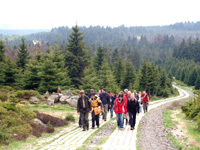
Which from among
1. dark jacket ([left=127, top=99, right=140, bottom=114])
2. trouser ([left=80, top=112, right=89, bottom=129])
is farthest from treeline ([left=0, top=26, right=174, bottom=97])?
dark jacket ([left=127, top=99, right=140, bottom=114])

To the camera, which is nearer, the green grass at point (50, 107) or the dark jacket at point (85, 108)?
the dark jacket at point (85, 108)

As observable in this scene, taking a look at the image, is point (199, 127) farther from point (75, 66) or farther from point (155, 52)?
point (155, 52)

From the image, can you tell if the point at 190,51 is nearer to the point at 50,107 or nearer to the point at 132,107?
the point at 50,107

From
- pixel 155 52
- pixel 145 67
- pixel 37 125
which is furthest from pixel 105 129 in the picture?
pixel 155 52

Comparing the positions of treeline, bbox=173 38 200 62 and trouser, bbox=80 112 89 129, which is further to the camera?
treeline, bbox=173 38 200 62

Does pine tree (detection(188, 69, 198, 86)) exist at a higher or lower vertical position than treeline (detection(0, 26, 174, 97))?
lower

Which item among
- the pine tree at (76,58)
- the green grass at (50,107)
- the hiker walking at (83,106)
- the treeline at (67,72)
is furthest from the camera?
the pine tree at (76,58)

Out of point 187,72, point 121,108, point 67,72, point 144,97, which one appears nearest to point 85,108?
point 121,108

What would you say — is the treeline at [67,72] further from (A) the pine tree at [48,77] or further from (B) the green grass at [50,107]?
(B) the green grass at [50,107]

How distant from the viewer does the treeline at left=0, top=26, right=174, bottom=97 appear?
23516mm

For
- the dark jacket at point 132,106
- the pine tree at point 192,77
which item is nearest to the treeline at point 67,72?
the dark jacket at point 132,106

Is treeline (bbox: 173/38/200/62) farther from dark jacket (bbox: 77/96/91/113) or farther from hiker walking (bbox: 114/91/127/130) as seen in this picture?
dark jacket (bbox: 77/96/91/113)

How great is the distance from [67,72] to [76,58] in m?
3.20

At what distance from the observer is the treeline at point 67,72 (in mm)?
23516
